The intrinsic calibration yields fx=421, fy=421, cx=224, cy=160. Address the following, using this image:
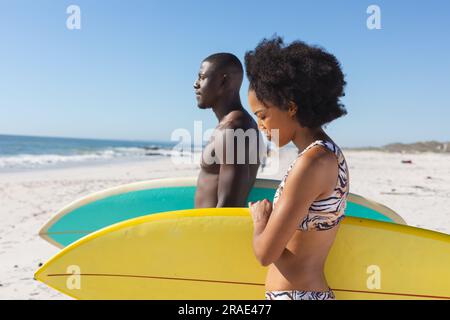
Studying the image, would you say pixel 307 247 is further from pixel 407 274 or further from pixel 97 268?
pixel 97 268

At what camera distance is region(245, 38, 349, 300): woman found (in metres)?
1.24

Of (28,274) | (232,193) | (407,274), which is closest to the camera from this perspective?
(407,274)

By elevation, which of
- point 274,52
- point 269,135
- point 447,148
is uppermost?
point 274,52

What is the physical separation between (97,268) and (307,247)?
1.34 metres

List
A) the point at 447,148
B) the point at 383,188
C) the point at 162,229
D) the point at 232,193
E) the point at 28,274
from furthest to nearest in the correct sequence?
the point at 447,148
the point at 383,188
the point at 28,274
the point at 232,193
the point at 162,229

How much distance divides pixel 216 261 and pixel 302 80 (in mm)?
1155

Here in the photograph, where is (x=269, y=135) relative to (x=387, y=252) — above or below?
above

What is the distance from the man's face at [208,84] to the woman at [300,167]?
4.08ft

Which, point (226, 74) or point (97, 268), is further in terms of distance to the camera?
point (226, 74)

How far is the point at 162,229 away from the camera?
2193 millimetres

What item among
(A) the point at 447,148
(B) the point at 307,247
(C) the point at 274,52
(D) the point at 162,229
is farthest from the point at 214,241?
(A) the point at 447,148

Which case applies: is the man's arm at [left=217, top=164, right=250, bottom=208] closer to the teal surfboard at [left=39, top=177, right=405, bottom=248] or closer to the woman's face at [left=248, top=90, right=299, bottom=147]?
the woman's face at [left=248, top=90, right=299, bottom=147]

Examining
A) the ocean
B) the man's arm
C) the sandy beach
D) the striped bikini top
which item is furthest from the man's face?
the ocean

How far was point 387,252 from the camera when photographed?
203 centimetres
